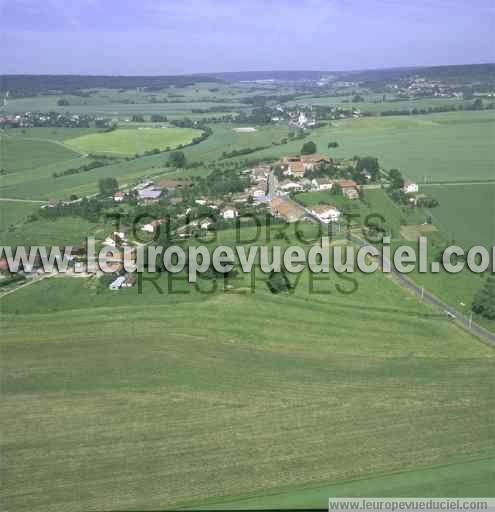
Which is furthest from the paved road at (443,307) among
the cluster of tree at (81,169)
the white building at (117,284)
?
the cluster of tree at (81,169)

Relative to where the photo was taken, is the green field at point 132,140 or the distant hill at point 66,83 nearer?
the green field at point 132,140

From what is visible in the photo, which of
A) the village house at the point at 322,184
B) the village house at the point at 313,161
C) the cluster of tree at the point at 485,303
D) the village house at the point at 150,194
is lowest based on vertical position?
the cluster of tree at the point at 485,303

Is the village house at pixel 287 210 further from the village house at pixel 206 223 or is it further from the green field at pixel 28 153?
the green field at pixel 28 153

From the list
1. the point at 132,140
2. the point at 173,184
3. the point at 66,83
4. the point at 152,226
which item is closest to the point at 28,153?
the point at 132,140

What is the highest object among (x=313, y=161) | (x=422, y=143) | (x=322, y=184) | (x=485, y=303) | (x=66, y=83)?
(x=66, y=83)

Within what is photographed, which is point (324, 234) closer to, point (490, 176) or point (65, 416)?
point (65, 416)

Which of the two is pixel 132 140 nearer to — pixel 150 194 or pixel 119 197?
pixel 119 197

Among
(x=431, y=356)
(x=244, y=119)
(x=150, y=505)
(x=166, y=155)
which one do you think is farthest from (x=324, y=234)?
(x=244, y=119)
